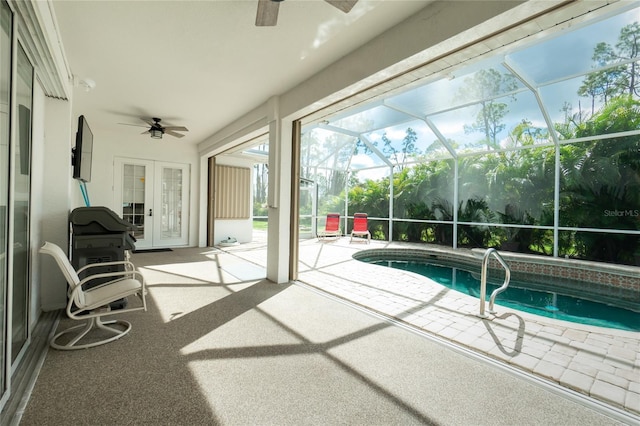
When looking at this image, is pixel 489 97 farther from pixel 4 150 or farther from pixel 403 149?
pixel 4 150

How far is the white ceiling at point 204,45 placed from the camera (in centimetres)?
259

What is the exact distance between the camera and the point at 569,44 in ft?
17.4

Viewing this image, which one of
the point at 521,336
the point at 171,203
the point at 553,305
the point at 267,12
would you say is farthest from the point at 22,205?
the point at 553,305

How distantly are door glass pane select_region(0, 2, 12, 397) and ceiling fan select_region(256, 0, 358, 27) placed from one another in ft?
5.02

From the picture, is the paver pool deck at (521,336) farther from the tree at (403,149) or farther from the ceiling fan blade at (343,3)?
the tree at (403,149)

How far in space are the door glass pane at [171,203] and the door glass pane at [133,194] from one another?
495mm

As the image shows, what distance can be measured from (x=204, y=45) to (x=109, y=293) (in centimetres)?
273

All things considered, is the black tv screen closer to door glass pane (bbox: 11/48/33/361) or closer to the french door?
door glass pane (bbox: 11/48/33/361)

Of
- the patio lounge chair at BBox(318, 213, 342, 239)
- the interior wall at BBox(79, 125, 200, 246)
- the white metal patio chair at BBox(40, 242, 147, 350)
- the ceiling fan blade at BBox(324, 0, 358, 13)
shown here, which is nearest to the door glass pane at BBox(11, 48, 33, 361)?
the white metal patio chair at BBox(40, 242, 147, 350)

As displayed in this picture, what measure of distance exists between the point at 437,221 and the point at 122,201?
29.0ft

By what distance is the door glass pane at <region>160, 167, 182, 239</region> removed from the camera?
7918mm

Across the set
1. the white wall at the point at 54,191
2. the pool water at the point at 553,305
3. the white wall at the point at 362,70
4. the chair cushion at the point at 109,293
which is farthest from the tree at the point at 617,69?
the white wall at the point at 54,191

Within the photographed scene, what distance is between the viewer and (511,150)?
23.7 ft

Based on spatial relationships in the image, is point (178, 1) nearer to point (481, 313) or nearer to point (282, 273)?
point (282, 273)
